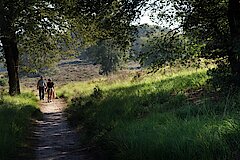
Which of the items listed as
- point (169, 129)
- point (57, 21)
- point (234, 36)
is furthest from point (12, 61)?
point (169, 129)

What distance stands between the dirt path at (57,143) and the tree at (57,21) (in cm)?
415

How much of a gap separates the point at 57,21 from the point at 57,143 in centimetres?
1276

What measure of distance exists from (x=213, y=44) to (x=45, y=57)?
1763 centimetres

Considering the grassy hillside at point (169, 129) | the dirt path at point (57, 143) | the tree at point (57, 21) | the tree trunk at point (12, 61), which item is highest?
the tree at point (57, 21)

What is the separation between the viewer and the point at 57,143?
10656mm

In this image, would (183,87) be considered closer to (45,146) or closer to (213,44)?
(213,44)

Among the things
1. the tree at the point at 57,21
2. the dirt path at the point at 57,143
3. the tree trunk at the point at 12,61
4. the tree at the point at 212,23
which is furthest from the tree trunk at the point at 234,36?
the tree trunk at the point at 12,61

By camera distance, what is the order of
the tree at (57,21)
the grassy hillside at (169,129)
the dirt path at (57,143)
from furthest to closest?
1. the tree at (57,21)
2. the dirt path at (57,143)
3. the grassy hillside at (169,129)

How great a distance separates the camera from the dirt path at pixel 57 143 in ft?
29.1

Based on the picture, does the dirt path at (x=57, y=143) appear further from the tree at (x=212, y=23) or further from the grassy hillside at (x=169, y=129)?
the tree at (x=212, y=23)

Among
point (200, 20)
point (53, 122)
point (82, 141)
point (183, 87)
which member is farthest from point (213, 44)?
point (53, 122)

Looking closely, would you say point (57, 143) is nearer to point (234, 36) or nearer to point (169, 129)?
point (169, 129)

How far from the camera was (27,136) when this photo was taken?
11.4 metres

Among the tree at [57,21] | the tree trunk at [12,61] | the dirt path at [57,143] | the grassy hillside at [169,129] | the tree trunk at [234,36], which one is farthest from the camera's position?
the tree trunk at [12,61]
